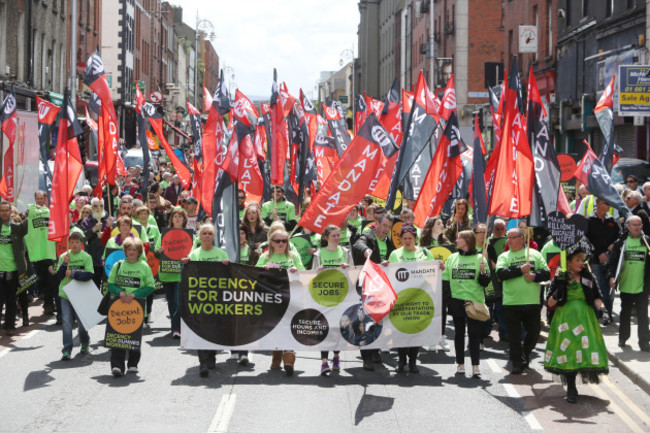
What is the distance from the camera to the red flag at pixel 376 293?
10523mm

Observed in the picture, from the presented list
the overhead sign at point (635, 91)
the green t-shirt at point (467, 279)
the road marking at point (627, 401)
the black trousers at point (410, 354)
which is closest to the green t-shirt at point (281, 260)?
the black trousers at point (410, 354)

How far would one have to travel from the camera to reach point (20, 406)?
371 inches

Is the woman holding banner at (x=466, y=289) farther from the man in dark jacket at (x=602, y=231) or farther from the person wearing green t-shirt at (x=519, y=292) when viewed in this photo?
the man in dark jacket at (x=602, y=231)

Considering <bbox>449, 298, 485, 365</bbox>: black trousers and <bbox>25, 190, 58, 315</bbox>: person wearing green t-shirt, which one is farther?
<bbox>25, 190, 58, 315</bbox>: person wearing green t-shirt

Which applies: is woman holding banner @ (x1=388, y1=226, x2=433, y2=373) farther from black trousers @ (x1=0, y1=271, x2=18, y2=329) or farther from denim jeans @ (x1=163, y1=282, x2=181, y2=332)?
black trousers @ (x1=0, y1=271, x2=18, y2=329)

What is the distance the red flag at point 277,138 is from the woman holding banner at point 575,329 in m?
8.21

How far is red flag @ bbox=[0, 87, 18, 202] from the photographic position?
18.4 metres

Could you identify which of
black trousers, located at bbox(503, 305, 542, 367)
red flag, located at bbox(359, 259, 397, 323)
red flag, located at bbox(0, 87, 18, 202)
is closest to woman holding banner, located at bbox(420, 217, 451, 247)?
black trousers, located at bbox(503, 305, 542, 367)

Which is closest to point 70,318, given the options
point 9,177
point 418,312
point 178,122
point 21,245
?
point 21,245

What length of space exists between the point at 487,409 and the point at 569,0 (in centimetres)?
2630

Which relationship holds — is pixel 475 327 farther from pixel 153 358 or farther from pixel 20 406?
pixel 20 406

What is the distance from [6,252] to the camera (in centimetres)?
1380

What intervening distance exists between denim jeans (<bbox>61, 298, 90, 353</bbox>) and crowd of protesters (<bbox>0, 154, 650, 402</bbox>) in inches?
0.5

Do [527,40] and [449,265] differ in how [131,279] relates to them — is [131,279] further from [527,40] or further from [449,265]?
[527,40]
